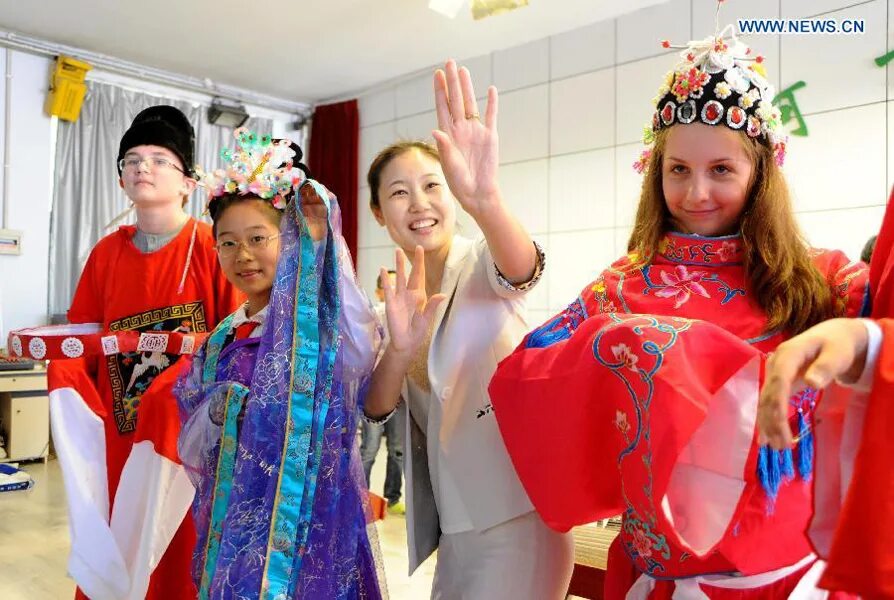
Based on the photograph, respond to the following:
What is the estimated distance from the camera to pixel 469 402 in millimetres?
1390

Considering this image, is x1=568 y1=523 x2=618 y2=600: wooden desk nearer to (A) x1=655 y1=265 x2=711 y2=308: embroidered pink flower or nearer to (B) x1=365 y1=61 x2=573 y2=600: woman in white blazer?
(B) x1=365 y1=61 x2=573 y2=600: woman in white blazer

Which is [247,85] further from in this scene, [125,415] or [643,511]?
[643,511]

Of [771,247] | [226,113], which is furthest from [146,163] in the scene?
[226,113]

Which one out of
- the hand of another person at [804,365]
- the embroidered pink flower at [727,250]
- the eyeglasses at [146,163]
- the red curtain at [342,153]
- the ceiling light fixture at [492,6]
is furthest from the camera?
the red curtain at [342,153]

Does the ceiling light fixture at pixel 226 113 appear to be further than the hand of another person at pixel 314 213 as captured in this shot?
Yes

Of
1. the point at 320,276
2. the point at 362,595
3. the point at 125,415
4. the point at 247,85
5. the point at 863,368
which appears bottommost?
the point at 362,595

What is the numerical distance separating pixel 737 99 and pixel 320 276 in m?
0.82

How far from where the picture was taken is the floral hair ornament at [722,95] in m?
1.17

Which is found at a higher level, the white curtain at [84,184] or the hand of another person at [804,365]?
the white curtain at [84,184]

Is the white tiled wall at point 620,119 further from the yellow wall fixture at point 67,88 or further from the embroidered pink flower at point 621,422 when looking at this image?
the embroidered pink flower at point 621,422

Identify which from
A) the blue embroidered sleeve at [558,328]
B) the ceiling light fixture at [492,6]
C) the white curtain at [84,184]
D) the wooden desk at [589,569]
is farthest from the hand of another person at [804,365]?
the white curtain at [84,184]

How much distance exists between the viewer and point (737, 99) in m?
1.17

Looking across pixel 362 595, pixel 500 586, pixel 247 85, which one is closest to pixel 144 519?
pixel 362 595

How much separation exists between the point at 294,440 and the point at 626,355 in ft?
2.21
